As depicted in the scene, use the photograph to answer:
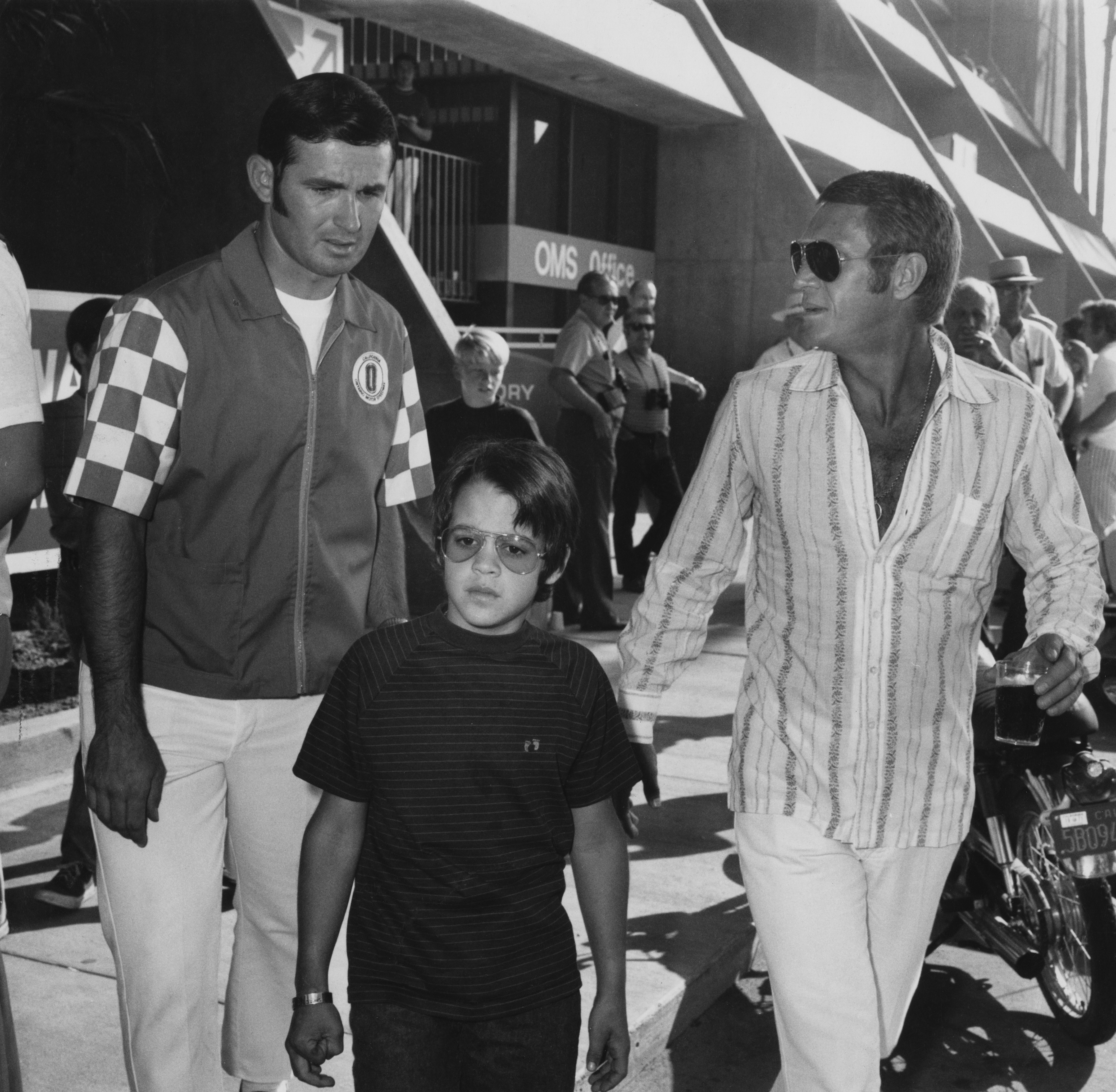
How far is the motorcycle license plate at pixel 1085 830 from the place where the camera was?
4164 mm

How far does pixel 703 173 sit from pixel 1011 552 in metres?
14.9

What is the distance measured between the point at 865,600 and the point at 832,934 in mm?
632

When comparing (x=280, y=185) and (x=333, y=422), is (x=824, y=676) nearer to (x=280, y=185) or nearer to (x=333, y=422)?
(x=333, y=422)

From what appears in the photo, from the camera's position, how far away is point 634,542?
1313 cm

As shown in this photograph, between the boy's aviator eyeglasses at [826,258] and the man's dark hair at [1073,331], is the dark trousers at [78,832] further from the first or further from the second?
the man's dark hair at [1073,331]

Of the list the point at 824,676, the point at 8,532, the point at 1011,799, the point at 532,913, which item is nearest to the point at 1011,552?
the point at 824,676

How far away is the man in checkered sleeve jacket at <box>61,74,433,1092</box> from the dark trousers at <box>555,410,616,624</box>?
5865mm

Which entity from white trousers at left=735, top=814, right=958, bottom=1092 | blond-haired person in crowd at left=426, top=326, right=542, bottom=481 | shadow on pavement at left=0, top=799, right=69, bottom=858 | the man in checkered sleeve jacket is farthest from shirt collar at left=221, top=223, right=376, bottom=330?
blond-haired person in crowd at left=426, top=326, right=542, bottom=481

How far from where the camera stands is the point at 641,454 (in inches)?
440

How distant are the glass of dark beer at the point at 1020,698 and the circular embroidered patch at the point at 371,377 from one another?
1357 millimetres

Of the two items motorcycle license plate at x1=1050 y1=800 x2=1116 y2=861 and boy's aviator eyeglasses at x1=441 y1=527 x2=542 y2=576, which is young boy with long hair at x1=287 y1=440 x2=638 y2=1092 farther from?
motorcycle license plate at x1=1050 y1=800 x2=1116 y2=861

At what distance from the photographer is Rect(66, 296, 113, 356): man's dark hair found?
525 cm

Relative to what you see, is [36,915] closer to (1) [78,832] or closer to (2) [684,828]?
(1) [78,832]

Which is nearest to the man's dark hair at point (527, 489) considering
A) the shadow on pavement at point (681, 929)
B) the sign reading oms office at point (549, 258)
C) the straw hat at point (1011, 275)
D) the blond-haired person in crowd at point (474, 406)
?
the shadow on pavement at point (681, 929)
